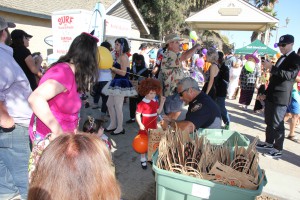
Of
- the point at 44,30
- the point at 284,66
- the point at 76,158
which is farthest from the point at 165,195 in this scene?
the point at 44,30

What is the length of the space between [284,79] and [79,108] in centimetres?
347

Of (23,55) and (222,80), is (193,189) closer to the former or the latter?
(23,55)

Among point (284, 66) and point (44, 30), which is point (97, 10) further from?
Result: point (44, 30)

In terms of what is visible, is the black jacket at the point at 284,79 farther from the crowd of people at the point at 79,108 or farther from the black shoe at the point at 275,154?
the black shoe at the point at 275,154

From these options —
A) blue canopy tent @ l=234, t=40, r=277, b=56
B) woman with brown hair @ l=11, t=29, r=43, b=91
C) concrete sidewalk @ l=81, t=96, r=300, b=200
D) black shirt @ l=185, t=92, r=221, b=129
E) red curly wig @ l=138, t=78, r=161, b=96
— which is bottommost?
concrete sidewalk @ l=81, t=96, r=300, b=200

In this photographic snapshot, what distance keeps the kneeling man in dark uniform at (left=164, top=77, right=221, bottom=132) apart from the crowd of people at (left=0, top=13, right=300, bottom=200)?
0.04 feet

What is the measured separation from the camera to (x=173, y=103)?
434 cm

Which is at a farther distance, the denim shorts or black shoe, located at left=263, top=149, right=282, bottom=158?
black shoe, located at left=263, top=149, right=282, bottom=158

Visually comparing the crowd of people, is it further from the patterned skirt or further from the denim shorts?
the patterned skirt

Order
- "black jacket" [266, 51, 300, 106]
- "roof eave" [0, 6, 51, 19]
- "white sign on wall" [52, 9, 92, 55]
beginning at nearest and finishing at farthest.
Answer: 1. "black jacket" [266, 51, 300, 106]
2. "white sign on wall" [52, 9, 92, 55]
3. "roof eave" [0, 6, 51, 19]

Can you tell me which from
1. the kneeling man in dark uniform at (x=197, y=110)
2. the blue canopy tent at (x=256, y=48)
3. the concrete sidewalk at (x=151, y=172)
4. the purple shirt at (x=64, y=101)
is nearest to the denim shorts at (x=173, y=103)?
the concrete sidewalk at (x=151, y=172)

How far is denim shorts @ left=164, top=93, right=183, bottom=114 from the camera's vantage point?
434cm

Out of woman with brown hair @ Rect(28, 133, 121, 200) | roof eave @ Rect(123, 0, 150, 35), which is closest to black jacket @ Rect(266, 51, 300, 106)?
woman with brown hair @ Rect(28, 133, 121, 200)

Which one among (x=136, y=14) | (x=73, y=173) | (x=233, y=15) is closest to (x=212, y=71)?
(x=73, y=173)
